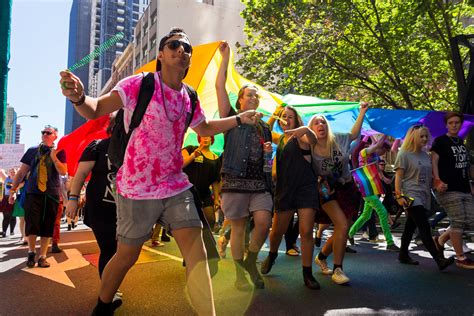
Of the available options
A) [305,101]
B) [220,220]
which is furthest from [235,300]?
[220,220]

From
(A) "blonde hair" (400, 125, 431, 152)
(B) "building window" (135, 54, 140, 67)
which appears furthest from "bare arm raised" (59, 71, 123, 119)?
(B) "building window" (135, 54, 140, 67)

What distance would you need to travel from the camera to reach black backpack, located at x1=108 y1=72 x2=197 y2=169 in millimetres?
2646

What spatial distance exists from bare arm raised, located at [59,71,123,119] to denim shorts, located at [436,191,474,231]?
451cm

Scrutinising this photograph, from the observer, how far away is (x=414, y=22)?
14.8 m

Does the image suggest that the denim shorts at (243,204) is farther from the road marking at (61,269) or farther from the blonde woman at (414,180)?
the blonde woman at (414,180)

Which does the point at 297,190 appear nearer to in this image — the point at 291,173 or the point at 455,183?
the point at 291,173

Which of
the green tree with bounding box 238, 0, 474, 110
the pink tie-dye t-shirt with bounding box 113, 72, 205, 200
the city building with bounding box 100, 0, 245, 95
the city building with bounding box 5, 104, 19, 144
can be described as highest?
the city building with bounding box 100, 0, 245, 95

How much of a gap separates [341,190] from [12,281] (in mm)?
3897

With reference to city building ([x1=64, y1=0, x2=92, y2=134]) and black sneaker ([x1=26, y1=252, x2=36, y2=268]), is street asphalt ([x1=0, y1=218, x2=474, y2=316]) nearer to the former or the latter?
black sneaker ([x1=26, y1=252, x2=36, y2=268])

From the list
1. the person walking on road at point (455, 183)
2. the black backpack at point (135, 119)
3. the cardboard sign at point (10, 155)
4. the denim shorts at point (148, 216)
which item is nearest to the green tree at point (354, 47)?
the cardboard sign at point (10, 155)

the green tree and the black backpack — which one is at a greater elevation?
the green tree

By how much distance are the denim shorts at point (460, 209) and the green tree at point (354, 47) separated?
10162 mm

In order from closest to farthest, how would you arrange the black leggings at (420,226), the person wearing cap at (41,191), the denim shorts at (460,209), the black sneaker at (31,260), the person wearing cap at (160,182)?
the person wearing cap at (160,182), the black leggings at (420,226), the denim shorts at (460,209), the person wearing cap at (41,191), the black sneaker at (31,260)

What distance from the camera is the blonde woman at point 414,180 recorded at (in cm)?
548
